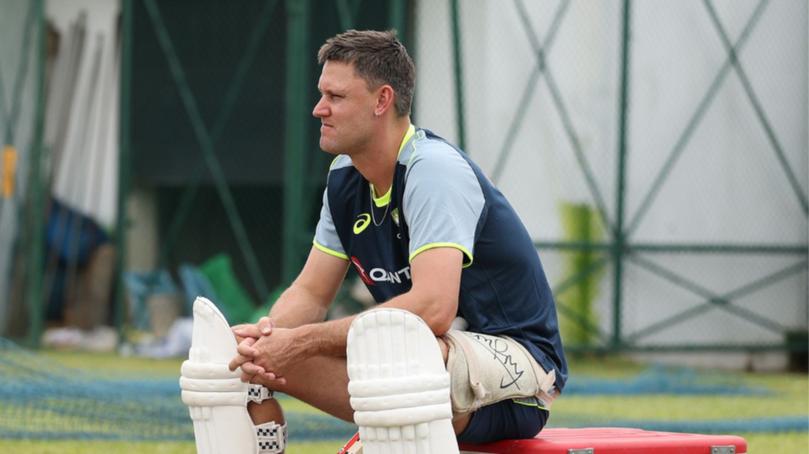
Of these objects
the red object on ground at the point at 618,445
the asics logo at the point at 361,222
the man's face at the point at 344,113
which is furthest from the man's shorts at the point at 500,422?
the man's face at the point at 344,113

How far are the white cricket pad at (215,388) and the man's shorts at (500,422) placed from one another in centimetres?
58

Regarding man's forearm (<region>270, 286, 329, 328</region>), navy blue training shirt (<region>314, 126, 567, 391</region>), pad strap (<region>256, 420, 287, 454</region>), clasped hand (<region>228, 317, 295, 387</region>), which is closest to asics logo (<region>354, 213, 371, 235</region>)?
navy blue training shirt (<region>314, 126, 567, 391</region>)

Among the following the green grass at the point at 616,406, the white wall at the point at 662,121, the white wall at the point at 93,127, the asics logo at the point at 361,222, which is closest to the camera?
the asics logo at the point at 361,222

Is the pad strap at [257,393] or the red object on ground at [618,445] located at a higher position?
the pad strap at [257,393]

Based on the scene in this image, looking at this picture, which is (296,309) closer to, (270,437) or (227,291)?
(270,437)

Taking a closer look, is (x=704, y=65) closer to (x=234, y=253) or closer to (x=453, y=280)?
(x=234, y=253)

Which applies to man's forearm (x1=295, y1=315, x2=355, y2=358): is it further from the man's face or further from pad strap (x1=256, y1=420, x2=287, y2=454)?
the man's face

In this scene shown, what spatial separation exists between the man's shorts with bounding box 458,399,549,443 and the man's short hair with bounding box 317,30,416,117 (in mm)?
847

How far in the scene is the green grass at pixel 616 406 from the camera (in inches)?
244

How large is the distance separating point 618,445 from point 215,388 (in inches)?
41.4

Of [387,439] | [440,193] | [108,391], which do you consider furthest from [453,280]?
[108,391]

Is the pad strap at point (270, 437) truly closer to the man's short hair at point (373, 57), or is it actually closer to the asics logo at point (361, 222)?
the asics logo at point (361, 222)

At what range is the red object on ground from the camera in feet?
12.9

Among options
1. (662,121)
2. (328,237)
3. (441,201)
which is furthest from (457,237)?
(662,121)
